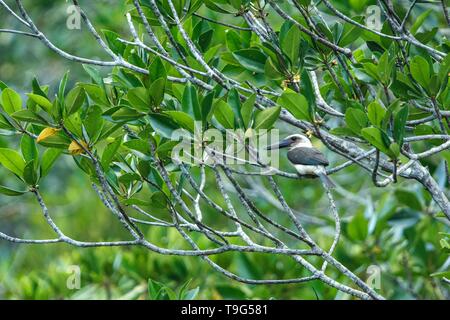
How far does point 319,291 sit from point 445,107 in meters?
1.57

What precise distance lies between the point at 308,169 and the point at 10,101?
129 centimetres

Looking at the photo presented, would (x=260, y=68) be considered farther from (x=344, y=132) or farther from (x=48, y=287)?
(x=48, y=287)

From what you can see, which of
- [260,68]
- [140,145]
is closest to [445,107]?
[260,68]

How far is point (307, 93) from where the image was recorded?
2799mm

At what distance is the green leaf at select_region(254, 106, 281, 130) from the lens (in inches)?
107

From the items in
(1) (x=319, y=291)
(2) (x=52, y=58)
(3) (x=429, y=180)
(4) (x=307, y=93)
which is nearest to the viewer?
(4) (x=307, y=93)

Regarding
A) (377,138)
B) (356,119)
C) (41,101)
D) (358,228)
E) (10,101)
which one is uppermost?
(358,228)

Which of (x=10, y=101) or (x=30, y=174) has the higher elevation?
(x=10, y=101)

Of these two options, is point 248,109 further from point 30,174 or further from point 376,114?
point 30,174

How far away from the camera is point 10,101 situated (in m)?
3.16

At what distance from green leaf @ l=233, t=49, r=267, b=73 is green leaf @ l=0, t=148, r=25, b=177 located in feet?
3.14

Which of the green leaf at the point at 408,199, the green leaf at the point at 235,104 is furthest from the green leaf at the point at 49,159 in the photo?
the green leaf at the point at 408,199

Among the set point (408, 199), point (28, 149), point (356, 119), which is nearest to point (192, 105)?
point (356, 119)

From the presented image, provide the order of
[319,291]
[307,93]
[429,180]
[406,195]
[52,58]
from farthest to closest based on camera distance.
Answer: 1. [52,58]
2. [406,195]
3. [319,291]
4. [429,180]
5. [307,93]
